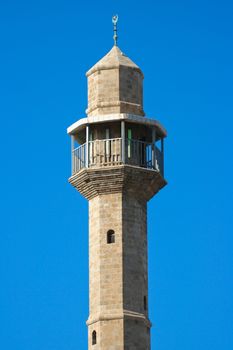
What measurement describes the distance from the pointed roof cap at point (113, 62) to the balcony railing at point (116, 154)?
2.75 meters

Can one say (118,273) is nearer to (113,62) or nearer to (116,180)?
(116,180)

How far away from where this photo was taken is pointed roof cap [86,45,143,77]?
57938mm

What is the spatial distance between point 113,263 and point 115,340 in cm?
273

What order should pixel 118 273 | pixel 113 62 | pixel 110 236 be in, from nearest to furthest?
pixel 118 273, pixel 110 236, pixel 113 62

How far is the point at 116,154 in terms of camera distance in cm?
5684

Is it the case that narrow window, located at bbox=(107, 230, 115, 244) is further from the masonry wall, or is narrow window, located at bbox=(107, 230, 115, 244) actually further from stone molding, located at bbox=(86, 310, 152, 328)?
stone molding, located at bbox=(86, 310, 152, 328)

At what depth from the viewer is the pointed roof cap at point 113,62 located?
57.9 m

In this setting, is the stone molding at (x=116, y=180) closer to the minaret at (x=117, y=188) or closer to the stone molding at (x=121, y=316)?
the minaret at (x=117, y=188)

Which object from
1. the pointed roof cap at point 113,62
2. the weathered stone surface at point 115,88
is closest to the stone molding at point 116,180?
the weathered stone surface at point 115,88

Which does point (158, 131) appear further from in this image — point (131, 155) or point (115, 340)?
point (115, 340)

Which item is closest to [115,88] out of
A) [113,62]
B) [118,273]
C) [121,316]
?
[113,62]

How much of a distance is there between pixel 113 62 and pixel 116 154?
3488 millimetres

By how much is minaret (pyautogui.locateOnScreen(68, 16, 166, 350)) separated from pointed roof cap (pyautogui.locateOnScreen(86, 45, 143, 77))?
0.04 metres

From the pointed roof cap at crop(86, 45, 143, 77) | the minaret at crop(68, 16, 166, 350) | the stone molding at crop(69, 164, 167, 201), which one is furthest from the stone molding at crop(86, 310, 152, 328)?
the pointed roof cap at crop(86, 45, 143, 77)
